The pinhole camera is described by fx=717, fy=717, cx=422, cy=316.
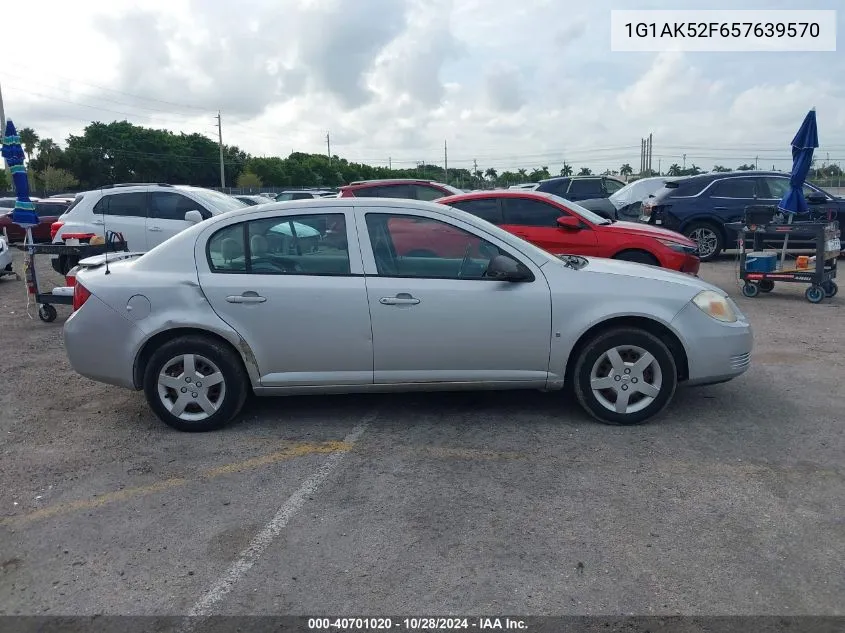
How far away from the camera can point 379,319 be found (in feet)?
16.0

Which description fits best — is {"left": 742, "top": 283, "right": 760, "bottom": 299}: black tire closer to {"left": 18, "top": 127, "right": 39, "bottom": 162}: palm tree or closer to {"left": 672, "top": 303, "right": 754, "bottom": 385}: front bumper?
{"left": 672, "top": 303, "right": 754, "bottom": 385}: front bumper

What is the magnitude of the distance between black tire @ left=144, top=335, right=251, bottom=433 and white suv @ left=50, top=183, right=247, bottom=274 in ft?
21.5

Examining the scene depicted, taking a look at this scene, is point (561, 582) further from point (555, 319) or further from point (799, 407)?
point (799, 407)

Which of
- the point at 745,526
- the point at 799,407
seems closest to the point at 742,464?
the point at 745,526

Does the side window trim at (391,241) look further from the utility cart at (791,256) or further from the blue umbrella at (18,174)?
the utility cart at (791,256)

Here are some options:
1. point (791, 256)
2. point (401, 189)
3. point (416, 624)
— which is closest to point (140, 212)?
point (401, 189)

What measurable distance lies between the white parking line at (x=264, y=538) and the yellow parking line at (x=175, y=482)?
18 centimetres

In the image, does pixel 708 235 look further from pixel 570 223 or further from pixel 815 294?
pixel 570 223

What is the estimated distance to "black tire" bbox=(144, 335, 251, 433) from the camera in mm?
4945

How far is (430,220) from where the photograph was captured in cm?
513

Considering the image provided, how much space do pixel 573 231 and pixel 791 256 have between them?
346 centimetres

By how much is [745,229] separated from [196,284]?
806cm

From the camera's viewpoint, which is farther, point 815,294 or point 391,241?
point 815,294

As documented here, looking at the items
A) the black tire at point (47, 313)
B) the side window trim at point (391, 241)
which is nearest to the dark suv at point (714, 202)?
the side window trim at point (391, 241)
